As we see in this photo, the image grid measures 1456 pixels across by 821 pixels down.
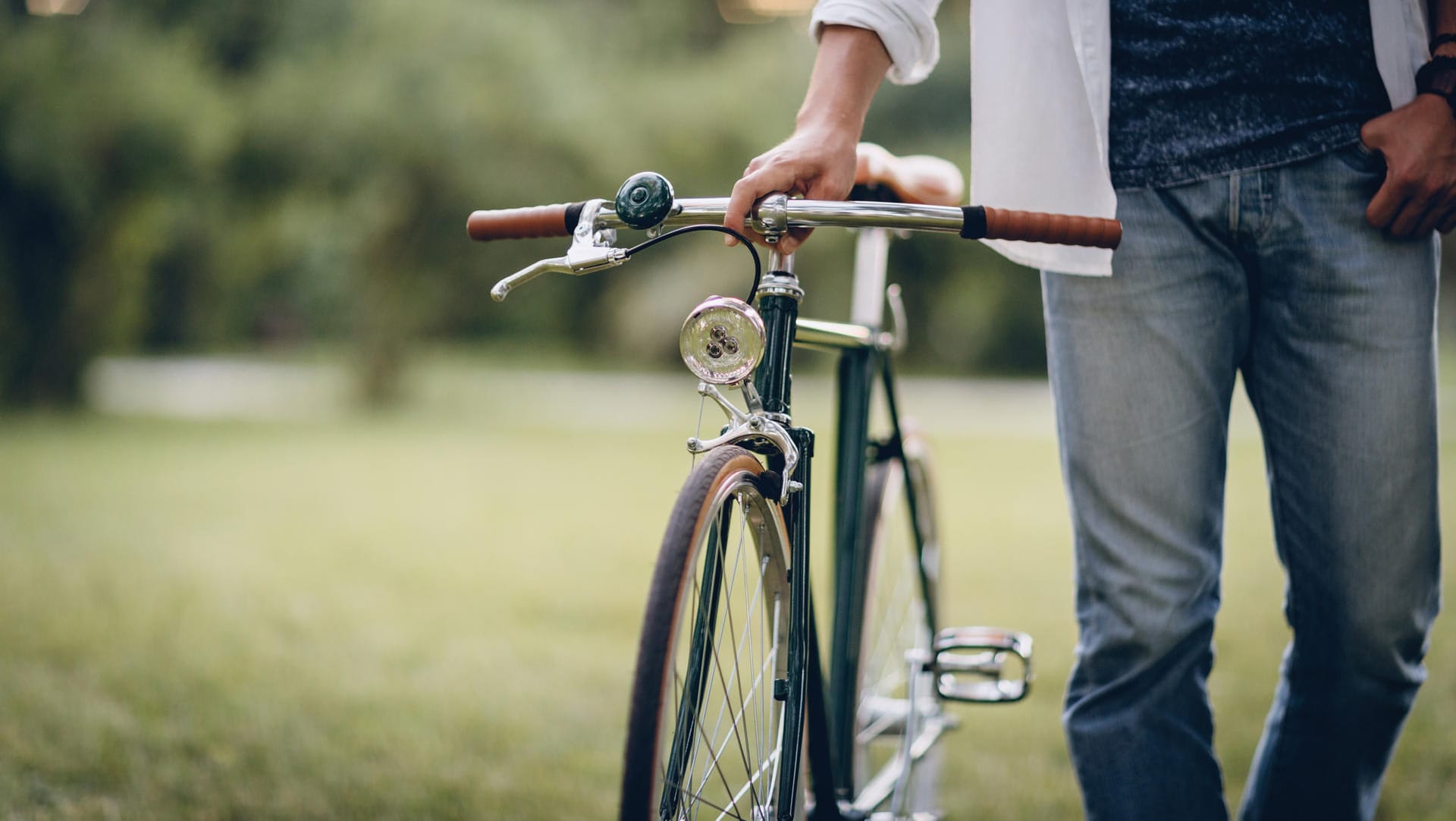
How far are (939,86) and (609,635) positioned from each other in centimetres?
1489

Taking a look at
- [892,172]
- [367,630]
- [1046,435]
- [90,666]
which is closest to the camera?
[892,172]

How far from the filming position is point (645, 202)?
1.35 meters

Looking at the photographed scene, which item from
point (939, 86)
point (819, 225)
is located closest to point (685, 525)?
point (819, 225)

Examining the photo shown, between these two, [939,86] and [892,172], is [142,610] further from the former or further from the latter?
[939,86]

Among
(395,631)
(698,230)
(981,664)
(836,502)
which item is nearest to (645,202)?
(698,230)

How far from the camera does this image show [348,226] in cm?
1225

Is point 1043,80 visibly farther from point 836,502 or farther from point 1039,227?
point 836,502

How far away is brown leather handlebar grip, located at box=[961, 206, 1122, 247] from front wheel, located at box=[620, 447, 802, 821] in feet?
1.29

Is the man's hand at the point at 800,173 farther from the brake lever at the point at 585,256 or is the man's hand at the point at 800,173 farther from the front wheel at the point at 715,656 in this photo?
the front wheel at the point at 715,656

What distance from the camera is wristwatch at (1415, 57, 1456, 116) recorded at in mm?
1546

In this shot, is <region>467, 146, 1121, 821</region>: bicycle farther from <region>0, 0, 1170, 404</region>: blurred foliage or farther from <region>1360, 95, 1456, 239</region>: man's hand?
<region>0, 0, 1170, 404</region>: blurred foliage

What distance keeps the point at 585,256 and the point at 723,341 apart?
0.20 m

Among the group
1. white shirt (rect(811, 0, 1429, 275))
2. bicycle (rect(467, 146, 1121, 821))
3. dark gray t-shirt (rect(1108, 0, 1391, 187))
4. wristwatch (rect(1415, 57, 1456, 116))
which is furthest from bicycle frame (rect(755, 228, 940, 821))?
wristwatch (rect(1415, 57, 1456, 116))

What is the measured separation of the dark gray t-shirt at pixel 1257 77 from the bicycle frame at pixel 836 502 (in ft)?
1.79
